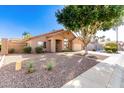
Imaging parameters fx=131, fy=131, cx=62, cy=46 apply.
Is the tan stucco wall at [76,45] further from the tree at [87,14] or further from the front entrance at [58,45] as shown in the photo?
the tree at [87,14]

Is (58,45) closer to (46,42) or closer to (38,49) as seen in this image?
(46,42)

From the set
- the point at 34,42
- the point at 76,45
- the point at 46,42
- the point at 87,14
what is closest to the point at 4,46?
the point at 34,42

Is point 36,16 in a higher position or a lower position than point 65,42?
higher

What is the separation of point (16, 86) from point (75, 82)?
8.04 ft

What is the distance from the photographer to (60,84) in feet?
17.8

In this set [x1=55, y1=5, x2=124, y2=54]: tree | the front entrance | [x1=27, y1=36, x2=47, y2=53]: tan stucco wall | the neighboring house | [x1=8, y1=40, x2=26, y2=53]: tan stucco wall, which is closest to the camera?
[x1=55, y1=5, x2=124, y2=54]: tree

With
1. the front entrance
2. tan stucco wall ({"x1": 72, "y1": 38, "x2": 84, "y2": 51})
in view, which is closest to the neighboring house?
the front entrance

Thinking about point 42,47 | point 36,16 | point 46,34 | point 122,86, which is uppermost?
point 36,16

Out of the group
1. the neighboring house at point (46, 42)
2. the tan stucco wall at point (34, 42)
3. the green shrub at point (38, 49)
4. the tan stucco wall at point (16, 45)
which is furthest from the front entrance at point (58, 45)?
the tan stucco wall at point (16, 45)

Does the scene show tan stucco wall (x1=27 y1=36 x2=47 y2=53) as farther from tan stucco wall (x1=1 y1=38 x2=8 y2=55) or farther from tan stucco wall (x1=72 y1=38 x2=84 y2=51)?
tan stucco wall (x1=72 y1=38 x2=84 y2=51)
